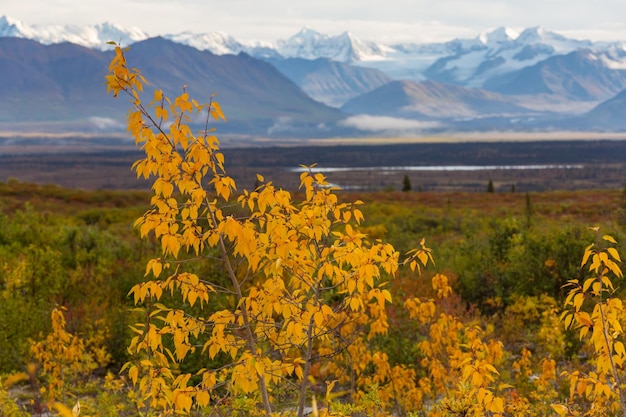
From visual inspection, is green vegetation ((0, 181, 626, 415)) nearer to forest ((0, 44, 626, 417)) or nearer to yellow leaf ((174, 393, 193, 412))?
forest ((0, 44, 626, 417))

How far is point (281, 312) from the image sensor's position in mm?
5328

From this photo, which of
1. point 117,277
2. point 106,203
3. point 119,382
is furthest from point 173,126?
point 106,203

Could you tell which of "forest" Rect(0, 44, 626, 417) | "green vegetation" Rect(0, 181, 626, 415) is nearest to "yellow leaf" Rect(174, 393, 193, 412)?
"forest" Rect(0, 44, 626, 417)

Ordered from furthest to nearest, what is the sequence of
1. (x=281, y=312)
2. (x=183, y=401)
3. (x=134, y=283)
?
1. (x=134, y=283)
2. (x=281, y=312)
3. (x=183, y=401)

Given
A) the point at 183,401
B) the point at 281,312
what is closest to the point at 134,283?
the point at 281,312

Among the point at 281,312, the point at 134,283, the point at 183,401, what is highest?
the point at 281,312

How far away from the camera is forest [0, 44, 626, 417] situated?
4984 millimetres

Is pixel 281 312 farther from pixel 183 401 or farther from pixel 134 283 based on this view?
pixel 134 283

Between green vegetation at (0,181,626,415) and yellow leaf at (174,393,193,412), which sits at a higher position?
yellow leaf at (174,393,193,412)

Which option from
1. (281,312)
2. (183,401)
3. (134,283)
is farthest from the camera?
(134,283)

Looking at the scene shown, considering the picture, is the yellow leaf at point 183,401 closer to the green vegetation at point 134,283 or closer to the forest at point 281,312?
the forest at point 281,312

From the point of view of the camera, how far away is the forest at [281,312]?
16.4 feet

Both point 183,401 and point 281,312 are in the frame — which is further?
point 281,312

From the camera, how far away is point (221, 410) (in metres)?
6.78
